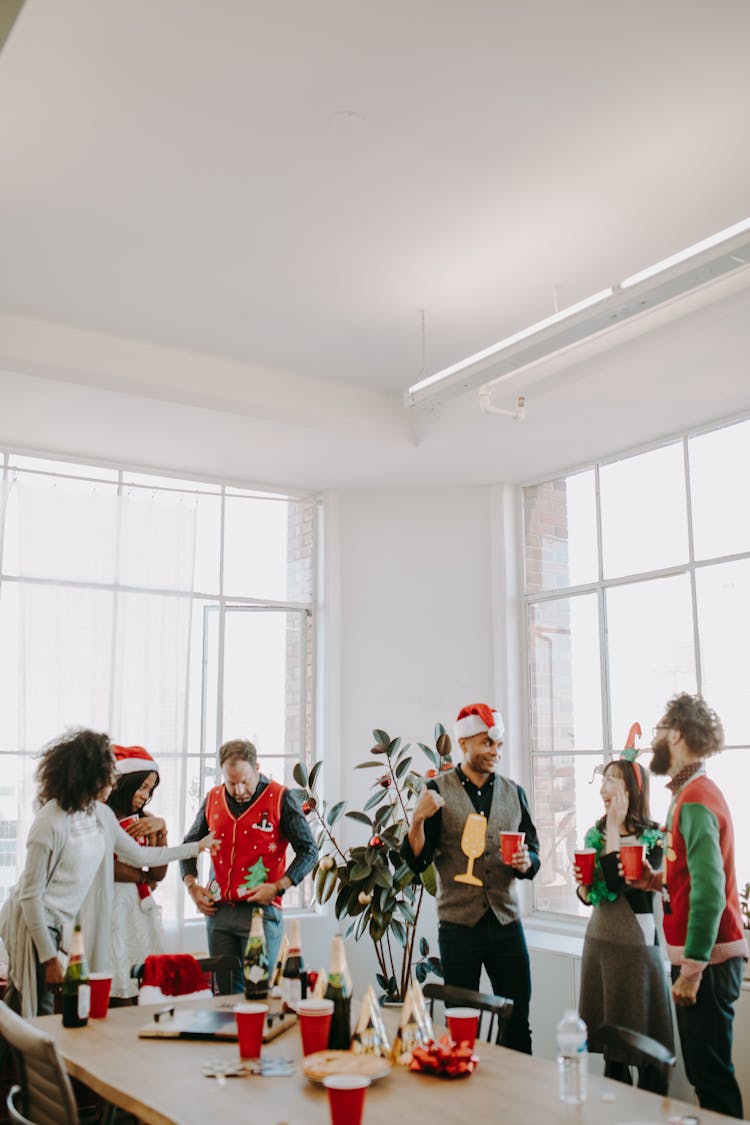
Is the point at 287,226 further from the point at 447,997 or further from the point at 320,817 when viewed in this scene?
the point at 320,817

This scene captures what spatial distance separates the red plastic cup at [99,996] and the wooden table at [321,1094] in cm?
33

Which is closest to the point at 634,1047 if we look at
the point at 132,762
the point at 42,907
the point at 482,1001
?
the point at 482,1001

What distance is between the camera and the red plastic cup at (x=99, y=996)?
3.28 meters

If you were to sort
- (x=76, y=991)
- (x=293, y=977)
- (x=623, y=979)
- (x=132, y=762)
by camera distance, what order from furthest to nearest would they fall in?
(x=132, y=762) < (x=623, y=979) < (x=293, y=977) < (x=76, y=991)

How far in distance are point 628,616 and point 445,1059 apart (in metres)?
3.79

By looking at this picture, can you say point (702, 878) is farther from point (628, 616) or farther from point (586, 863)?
point (628, 616)

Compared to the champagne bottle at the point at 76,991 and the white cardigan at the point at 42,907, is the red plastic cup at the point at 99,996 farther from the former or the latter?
the white cardigan at the point at 42,907

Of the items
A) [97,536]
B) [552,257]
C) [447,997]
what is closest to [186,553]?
[97,536]

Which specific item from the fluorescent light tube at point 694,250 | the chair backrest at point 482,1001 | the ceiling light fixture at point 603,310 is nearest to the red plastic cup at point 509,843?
the chair backrest at point 482,1001

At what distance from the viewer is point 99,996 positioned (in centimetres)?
328

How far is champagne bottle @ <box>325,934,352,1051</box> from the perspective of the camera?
2775 mm

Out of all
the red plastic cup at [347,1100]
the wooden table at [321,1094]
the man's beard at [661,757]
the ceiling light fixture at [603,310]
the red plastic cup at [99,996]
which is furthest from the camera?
the man's beard at [661,757]

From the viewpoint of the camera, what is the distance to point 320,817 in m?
5.85

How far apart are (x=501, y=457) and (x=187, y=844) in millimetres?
2810
